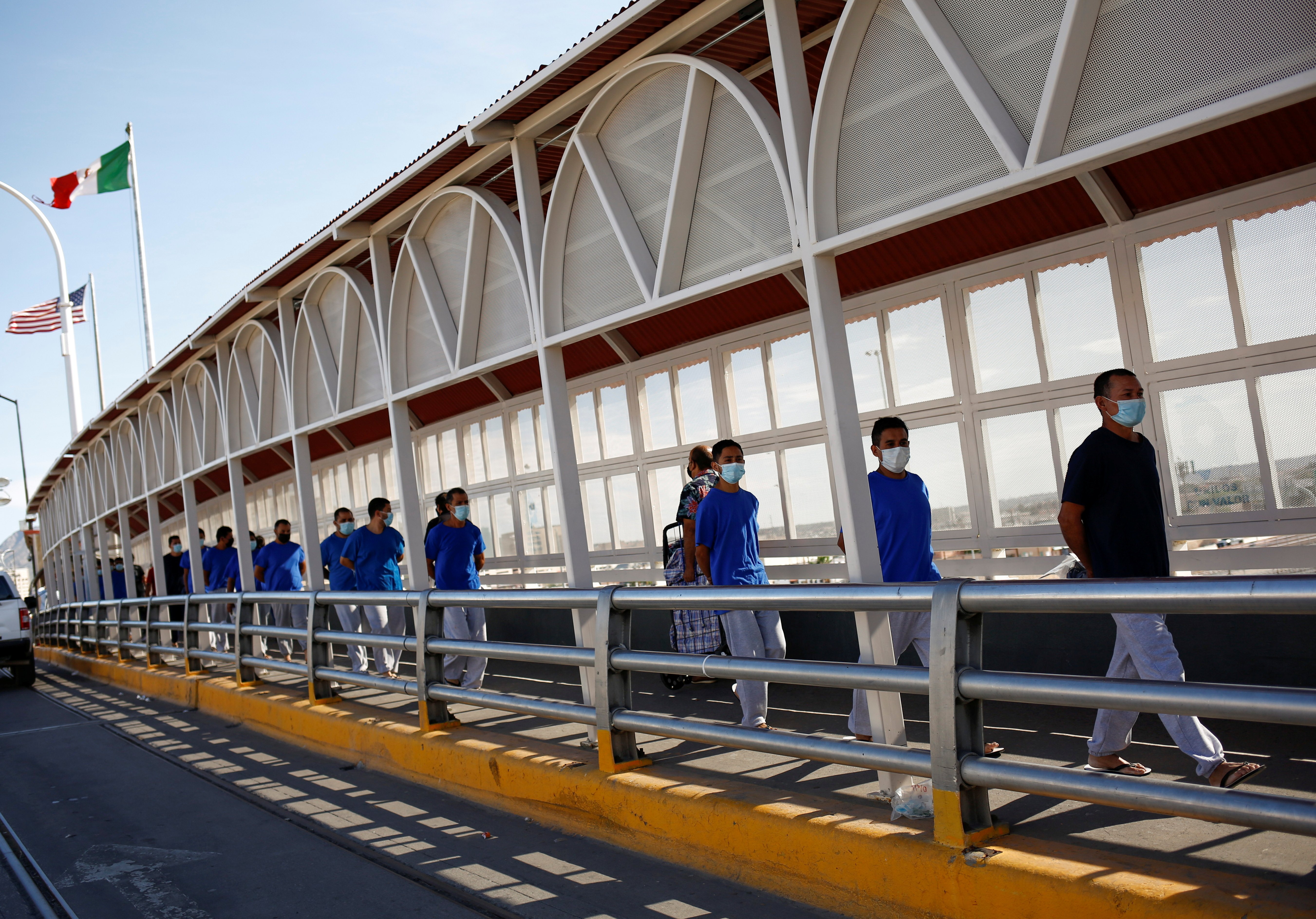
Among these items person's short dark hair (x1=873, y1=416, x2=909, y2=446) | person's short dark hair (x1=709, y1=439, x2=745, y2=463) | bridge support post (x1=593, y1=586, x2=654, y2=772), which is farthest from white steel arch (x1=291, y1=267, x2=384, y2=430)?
person's short dark hair (x1=873, y1=416, x2=909, y2=446)

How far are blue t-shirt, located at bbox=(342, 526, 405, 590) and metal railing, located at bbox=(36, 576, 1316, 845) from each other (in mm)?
4169

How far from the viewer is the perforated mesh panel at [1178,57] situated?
3.30m

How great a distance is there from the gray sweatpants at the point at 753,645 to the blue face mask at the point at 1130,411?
6.80 ft

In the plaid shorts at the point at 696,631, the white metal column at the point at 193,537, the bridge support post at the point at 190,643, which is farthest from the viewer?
the white metal column at the point at 193,537

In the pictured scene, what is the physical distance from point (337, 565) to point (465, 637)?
2.52 m

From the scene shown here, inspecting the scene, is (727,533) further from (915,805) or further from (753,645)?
(915,805)

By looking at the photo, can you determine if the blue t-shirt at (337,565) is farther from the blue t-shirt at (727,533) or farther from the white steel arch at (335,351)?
the blue t-shirt at (727,533)

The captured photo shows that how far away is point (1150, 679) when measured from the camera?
3.98 meters

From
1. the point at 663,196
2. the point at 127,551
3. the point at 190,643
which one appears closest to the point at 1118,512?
the point at 663,196

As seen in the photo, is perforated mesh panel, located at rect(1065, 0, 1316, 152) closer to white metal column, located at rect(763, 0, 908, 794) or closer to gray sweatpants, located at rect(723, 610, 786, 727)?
white metal column, located at rect(763, 0, 908, 794)

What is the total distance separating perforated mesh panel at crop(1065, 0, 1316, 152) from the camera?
3299mm

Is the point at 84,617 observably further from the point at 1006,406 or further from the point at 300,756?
the point at 1006,406

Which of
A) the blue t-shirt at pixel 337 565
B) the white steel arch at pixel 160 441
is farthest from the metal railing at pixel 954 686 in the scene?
the white steel arch at pixel 160 441

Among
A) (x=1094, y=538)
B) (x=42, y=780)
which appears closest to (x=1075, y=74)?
(x=1094, y=538)
